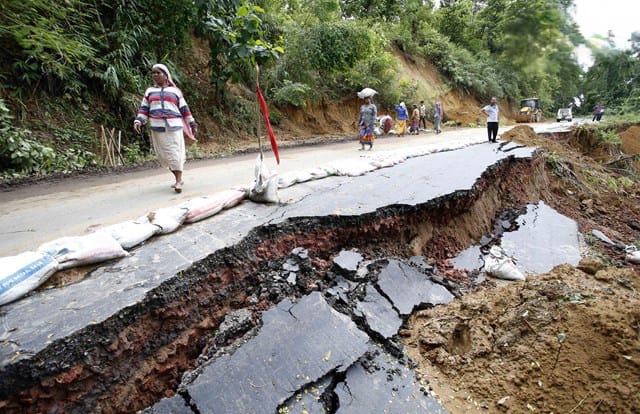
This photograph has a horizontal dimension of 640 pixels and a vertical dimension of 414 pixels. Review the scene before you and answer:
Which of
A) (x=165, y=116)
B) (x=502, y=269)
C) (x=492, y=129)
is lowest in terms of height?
(x=502, y=269)

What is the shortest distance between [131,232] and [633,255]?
5.94 metres

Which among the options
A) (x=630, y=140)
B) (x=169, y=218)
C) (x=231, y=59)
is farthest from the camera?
(x=630, y=140)

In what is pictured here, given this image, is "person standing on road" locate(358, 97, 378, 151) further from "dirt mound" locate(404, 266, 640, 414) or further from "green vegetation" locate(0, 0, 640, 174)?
"dirt mound" locate(404, 266, 640, 414)

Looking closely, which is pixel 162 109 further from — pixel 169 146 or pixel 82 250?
pixel 82 250

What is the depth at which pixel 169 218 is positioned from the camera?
98.9 inches

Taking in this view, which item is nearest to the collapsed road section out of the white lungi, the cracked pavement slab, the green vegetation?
the cracked pavement slab

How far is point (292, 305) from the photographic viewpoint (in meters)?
2.15

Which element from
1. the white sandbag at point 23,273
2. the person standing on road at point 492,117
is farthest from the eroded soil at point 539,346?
the person standing on road at point 492,117

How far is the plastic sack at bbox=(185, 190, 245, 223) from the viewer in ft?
8.78

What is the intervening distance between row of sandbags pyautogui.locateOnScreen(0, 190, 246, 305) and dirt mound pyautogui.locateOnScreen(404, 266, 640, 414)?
→ 1923mm

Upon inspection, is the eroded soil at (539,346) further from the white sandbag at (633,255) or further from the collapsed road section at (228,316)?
the white sandbag at (633,255)

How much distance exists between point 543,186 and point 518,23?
5.61 metres

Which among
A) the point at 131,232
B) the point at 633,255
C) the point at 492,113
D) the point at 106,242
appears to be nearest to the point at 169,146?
the point at 131,232

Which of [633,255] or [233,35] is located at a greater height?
[233,35]
